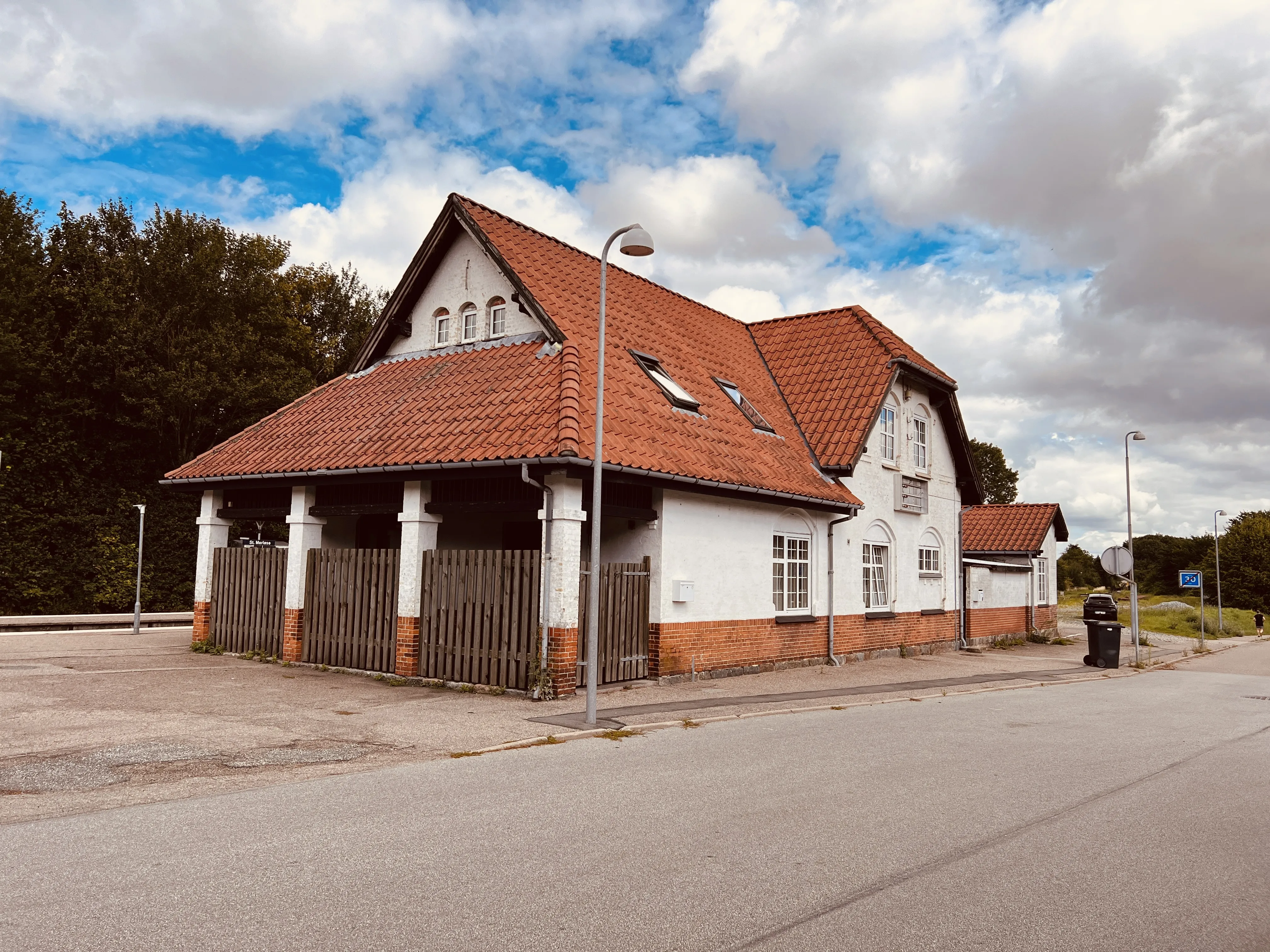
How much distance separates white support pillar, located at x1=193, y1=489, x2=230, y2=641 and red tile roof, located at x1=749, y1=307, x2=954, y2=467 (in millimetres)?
12717

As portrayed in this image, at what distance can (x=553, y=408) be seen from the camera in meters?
14.2

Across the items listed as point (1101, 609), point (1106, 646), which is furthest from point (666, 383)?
point (1101, 609)

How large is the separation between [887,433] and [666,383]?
7817mm

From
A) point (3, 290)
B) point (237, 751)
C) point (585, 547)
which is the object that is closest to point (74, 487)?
point (3, 290)

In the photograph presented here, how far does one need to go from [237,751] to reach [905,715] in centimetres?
851

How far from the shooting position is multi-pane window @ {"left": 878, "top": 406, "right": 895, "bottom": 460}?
22969 millimetres

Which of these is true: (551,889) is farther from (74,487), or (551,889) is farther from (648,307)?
(74,487)

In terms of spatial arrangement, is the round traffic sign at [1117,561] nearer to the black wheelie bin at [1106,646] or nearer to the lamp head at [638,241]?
the black wheelie bin at [1106,646]

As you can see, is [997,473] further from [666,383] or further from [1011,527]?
[666,383]

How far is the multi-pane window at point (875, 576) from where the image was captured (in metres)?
Result: 21.9

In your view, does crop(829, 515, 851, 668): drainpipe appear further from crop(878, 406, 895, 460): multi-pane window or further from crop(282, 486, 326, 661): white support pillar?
crop(282, 486, 326, 661): white support pillar

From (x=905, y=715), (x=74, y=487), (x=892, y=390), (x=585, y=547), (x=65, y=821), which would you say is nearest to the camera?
(x=65, y=821)

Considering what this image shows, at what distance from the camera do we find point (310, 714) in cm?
1142

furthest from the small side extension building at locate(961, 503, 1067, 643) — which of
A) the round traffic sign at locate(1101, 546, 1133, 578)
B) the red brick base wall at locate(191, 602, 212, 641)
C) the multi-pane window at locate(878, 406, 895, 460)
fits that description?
the red brick base wall at locate(191, 602, 212, 641)
